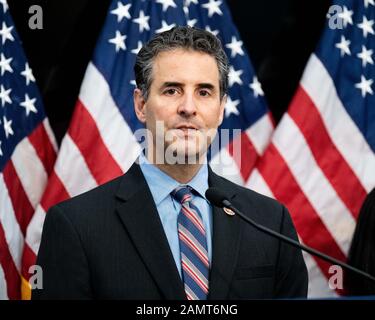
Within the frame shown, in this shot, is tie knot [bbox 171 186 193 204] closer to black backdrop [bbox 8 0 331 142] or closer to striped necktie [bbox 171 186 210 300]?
striped necktie [bbox 171 186 210 300]

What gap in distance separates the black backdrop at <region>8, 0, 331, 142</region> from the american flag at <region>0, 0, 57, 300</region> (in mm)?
284

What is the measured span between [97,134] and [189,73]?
129 centimetres

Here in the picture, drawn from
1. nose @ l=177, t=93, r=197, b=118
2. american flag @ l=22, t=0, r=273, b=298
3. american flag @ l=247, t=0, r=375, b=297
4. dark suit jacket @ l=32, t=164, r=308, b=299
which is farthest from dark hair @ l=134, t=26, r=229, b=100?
american flag @ l=247, t=0, r=375, b=297

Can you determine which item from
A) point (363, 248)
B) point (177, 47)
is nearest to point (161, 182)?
point (177, 47)

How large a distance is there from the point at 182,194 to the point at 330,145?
151 centimetres

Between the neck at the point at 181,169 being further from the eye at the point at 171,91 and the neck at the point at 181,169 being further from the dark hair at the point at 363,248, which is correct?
the dark hair at the point at 363,248

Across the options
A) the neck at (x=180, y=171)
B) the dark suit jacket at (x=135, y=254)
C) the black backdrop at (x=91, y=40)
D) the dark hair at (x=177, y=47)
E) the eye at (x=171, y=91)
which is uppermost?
the black backdrop at (x=91, y=40)

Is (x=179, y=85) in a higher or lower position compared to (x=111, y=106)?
lower

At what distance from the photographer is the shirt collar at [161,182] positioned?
178 centimetres

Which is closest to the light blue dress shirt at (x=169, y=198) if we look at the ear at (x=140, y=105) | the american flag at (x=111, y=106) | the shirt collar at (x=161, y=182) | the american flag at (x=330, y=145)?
the shirt collar at (x=161, y=182)

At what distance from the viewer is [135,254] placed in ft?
5.46

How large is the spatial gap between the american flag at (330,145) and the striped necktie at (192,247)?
1.33m

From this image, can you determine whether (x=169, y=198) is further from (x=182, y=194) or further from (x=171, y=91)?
(x=171, y=91)
